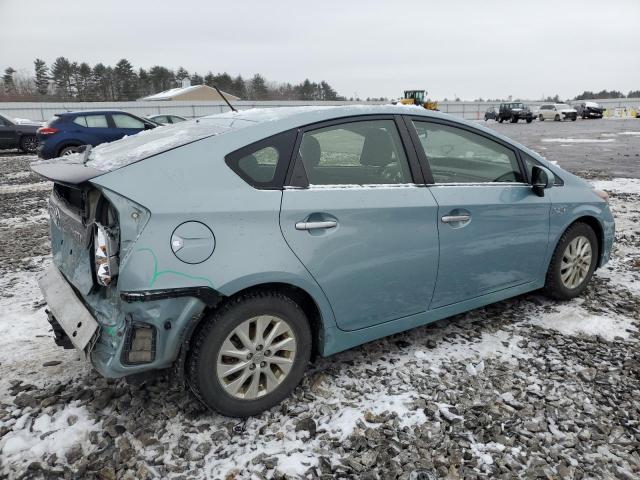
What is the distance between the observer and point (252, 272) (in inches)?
94.1

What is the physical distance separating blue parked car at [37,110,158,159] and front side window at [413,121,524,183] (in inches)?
441

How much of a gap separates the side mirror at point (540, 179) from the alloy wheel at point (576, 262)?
65 centimetres

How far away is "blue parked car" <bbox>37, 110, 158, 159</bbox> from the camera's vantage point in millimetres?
12516

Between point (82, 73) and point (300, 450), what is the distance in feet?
263

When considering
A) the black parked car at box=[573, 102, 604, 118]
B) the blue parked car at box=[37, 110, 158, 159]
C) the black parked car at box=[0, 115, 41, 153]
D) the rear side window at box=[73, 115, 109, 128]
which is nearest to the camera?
the blue parked car at box=[37, 110, 158, 159]

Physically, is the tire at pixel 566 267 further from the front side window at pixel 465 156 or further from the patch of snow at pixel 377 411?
the patch of snow at pixel 377 411

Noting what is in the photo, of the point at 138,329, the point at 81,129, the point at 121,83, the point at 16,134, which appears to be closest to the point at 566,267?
the point at 138,329

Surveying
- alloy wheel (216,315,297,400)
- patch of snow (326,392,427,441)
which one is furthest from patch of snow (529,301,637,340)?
alloy wheel (216,315,297,400)

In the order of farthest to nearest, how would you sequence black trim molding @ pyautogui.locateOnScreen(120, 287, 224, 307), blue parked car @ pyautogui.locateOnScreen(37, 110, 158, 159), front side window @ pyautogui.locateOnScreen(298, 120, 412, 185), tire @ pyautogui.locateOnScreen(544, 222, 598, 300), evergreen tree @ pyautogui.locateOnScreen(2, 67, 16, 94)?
evergreen tree @ pyautogui.locateOnScreen(2, 67, 16, 94) → blue parked car @ pyautogui.locateOnScreen(37, 110, 158, 159) → tire @ pyautogui.locateOnScreen(544, 222, 598, 300) → front side window @ pyautogui.locateOnScreen(298, 120, 412, 185) → black trim molding @ pyautogui.locateOnScreen(120, 287, 224, 307)

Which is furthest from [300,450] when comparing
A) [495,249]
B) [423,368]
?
[495,249]

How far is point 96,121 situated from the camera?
43.0 ft

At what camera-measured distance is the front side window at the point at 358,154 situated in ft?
9.25

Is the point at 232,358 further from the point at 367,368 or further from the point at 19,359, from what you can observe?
the point at 19,359

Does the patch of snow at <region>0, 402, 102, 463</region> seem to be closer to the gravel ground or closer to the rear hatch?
the gravel ground
